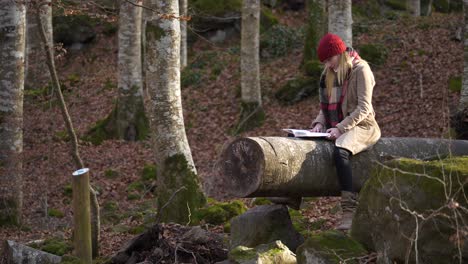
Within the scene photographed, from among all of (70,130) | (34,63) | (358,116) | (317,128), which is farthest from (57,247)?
(34,63)

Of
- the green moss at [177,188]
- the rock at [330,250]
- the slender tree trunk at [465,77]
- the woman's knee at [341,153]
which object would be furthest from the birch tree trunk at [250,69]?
the rock at [330,250]

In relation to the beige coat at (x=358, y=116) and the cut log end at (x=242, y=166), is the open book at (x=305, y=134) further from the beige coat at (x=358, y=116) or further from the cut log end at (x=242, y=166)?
the cut log end at (x=242, y=166)

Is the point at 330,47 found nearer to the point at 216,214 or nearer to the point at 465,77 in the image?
the point at 216,214

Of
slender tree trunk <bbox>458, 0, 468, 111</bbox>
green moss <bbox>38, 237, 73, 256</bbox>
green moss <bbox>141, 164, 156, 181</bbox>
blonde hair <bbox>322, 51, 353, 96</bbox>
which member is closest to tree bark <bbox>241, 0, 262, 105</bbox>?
green moss <bbox>141, 164, 156, 181</bbox>

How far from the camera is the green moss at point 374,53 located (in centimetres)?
2011

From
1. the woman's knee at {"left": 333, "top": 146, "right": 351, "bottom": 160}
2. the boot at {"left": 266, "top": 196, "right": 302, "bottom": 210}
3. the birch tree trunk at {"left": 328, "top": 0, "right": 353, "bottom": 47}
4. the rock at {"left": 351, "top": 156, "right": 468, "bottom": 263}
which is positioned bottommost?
the boot at {"left": 266, "top": 196, "right": 302, "bottom": 210}

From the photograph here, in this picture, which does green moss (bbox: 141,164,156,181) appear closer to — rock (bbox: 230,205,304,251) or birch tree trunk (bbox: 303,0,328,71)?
birch tree trunk (bbox: 303,0,328,71)

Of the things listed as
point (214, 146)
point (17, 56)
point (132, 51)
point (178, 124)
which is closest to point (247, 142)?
point (178, 124)

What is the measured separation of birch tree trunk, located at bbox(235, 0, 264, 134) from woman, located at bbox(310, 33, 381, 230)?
10314 millimetres

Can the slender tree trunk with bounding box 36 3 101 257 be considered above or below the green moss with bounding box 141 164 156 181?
above

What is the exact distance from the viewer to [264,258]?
24.4ft

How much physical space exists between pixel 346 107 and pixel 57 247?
175 inches

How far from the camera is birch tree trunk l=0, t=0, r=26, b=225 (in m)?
13.2

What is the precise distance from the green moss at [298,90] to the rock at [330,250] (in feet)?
42.0
